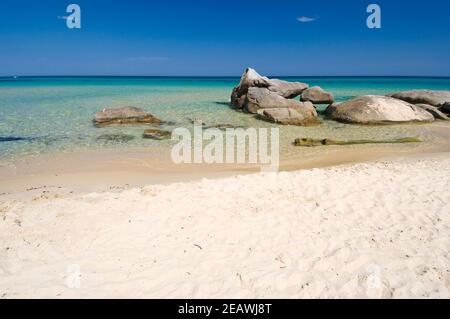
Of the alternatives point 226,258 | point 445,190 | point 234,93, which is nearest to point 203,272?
point 226,258

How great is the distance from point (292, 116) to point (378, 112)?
12.9 feet

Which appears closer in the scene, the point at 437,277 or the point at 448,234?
the point at 437,277

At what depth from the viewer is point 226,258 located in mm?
4219

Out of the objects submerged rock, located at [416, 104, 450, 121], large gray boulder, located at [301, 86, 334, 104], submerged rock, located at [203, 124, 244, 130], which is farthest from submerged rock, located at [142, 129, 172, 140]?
submerged rock, located at [416, 104, 450, 121]

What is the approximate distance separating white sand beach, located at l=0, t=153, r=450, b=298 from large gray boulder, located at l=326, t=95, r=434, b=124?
8832 mm

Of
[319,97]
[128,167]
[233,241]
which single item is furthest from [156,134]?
[319,97]

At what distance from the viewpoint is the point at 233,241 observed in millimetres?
4641

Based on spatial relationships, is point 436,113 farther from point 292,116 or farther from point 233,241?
point 233,241

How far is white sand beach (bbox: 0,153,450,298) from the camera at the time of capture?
12.0ft

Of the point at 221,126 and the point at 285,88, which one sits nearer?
the point at 221,126

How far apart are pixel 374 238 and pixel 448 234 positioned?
3.51ft
